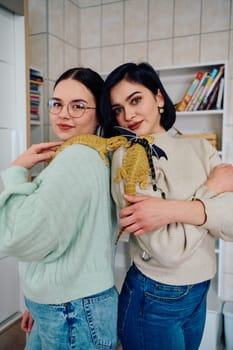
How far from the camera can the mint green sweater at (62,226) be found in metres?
0.65

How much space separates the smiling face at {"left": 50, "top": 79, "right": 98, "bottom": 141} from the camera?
0.89m

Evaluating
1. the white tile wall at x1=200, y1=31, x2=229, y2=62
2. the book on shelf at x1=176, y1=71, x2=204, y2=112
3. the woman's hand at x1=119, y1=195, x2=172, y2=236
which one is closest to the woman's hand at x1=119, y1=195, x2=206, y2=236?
the woman's hand at x1=119, y1=195, x2=172, y2=236

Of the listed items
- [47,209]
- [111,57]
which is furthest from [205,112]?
[47,209]

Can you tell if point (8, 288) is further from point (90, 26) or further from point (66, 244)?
point (90, 26)

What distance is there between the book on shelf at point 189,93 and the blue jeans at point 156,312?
1506mm

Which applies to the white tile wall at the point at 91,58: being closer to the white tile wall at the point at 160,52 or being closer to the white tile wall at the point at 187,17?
the white tile wall at the point at 160,52

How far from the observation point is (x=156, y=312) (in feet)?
2.63

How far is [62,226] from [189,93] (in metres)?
1.71

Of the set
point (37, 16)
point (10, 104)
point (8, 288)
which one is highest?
point (37, 16)

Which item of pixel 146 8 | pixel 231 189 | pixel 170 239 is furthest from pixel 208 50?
pixel 170 239

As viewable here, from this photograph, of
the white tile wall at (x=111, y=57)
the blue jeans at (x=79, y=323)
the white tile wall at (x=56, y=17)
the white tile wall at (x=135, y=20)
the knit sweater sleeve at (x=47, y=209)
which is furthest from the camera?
the white tile wall at (x=111, y=57)

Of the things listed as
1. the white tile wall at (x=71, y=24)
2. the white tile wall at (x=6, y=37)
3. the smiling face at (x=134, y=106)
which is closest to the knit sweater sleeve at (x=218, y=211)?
the smiling face at (x=134, y=106)

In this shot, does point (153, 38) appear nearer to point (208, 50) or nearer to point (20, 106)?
point (208, 50)

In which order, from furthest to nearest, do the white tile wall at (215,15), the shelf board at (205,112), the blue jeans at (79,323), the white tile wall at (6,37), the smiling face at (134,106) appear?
the white tile wall at (215,15) → the shelf board at (205,112) → the white tile wall at (6,37) → the smiling face at (134,106) → the blue jeans at (79,323)
